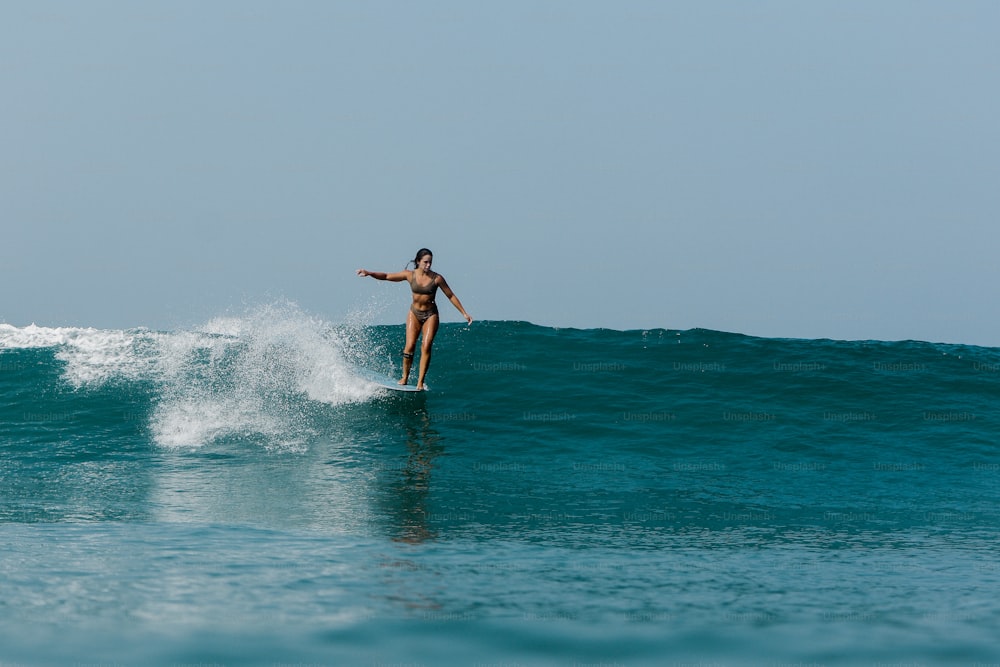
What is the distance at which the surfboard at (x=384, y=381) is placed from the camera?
15.1 m

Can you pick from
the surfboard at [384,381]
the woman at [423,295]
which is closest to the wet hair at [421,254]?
the woman at [423,295]

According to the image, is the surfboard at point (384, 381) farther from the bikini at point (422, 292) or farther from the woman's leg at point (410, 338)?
the bikini at point (422, 292)

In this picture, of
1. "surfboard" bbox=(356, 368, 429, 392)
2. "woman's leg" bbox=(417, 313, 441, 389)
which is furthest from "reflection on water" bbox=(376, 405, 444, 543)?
"woman's leg" bbox=(417, 313, 441, 389)

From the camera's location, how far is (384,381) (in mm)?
15594

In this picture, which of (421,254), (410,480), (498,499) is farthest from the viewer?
(421,254)

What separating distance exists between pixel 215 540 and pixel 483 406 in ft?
26.2

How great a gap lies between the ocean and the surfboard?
0.22 meters

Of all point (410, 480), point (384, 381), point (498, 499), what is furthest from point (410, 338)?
point (498, 499)

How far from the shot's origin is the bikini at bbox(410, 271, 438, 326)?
14.5 metres

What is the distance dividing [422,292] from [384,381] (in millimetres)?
1974

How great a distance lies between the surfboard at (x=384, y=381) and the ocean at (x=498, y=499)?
216mm

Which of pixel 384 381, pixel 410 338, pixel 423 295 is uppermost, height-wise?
pixel 423 295

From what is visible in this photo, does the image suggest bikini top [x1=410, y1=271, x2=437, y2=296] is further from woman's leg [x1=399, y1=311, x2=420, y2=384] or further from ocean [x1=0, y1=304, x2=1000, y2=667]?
ocean [x1=0, y1=304, x2=1000, y2=667]

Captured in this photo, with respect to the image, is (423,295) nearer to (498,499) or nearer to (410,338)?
(410,338)
